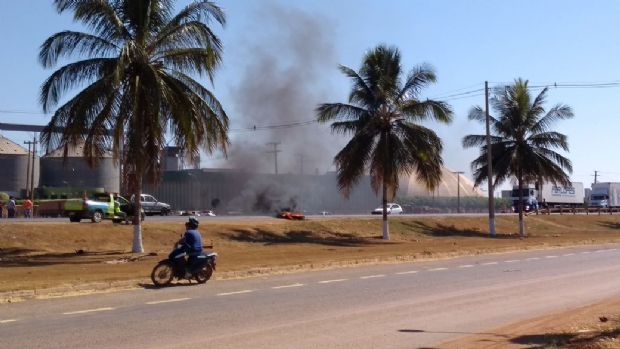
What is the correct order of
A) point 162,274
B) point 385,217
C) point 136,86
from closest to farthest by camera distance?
point 162,274 < point 136,86 < point 385,217

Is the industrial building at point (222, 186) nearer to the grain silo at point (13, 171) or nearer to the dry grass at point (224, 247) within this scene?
the grain silo at point (13, 171)

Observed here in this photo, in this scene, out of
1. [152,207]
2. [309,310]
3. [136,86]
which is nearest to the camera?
[309,310]

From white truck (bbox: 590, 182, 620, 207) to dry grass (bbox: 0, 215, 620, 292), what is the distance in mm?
48287

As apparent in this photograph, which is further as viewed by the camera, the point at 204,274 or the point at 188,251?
the point at 204,274

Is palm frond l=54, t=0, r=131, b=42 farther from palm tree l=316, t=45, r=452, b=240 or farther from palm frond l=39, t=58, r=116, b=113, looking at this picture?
palm tree l=316, t=45, r=452, b=240

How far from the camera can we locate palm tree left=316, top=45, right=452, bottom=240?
118ft

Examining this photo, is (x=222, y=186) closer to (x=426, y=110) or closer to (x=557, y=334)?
(x=426, y=110)

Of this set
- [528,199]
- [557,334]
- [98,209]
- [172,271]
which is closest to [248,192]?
[98,209]

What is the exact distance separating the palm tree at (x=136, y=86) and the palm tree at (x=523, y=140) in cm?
2540

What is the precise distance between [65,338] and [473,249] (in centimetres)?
2267

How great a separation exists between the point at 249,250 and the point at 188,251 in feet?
40.7

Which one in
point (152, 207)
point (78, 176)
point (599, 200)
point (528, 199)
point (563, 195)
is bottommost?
point (152, 207)

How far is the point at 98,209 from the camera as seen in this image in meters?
34.9

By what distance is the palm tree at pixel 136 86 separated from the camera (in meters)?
23.3
